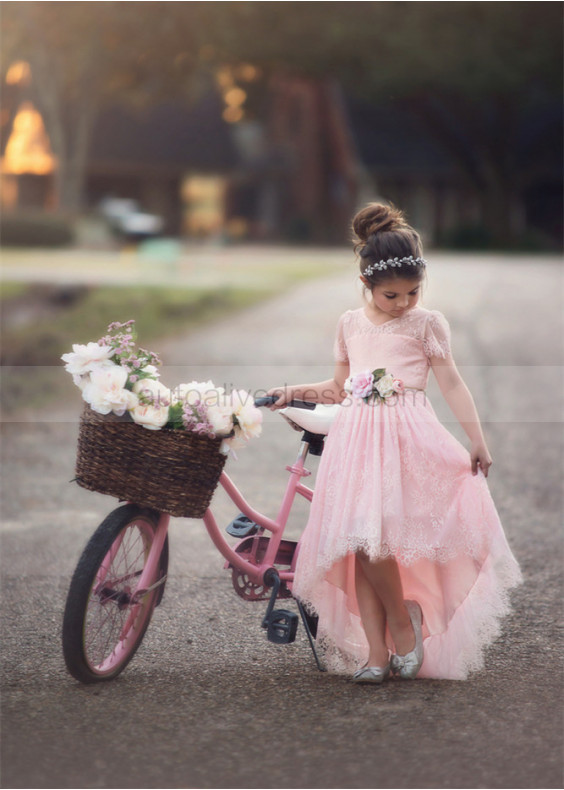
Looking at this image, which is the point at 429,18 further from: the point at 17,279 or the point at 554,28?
the point at 17,279

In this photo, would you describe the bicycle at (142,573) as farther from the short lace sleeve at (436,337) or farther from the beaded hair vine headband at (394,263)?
the beaded hair vine headband at (394,263)

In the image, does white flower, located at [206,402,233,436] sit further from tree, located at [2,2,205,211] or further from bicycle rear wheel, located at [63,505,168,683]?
tree, located at [2,2,205,211]

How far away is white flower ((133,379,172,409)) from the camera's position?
12.2 feet

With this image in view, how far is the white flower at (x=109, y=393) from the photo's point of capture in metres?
3.68

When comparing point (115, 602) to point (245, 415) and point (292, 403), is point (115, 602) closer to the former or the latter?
point (245, 415)

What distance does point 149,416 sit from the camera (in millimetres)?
3684

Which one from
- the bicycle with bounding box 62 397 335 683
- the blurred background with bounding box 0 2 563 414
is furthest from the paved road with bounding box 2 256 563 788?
the blurred background with bounding box 0 2 563 414

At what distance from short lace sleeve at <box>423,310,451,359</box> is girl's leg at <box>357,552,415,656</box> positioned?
804mm

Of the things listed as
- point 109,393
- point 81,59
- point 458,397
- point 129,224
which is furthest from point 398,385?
point 129,224

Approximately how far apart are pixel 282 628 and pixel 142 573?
0.58m

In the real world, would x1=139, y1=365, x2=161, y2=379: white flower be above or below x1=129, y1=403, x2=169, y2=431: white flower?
above

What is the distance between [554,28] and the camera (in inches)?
1490

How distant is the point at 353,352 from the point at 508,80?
37.1 metres

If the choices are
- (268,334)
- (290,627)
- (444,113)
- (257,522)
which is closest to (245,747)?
(290,627)
